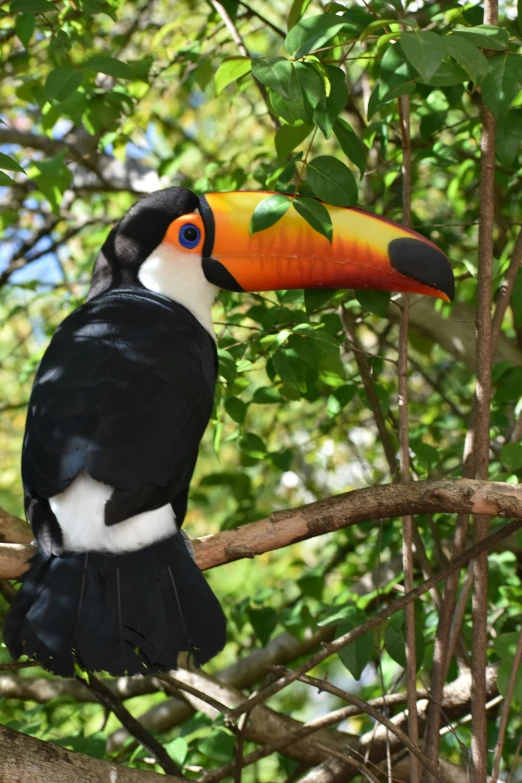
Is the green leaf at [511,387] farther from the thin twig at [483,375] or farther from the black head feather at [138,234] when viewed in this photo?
the black head feather at [138,234]

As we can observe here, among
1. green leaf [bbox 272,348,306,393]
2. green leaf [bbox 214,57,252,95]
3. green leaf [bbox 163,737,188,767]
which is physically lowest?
green leaf [bbox 163,737,188,767]

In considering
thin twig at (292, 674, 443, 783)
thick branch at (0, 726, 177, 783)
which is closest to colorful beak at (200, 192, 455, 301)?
thin twig at (292, 674, 443, 783)

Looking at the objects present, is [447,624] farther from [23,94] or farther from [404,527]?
[23,94]

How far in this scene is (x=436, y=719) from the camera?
105 inches

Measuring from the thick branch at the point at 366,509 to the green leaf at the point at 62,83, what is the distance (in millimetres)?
1311

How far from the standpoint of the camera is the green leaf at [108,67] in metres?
2.80

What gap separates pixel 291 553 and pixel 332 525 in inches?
211

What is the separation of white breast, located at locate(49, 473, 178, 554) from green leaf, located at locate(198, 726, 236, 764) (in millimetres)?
832

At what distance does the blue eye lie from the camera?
12.1ft

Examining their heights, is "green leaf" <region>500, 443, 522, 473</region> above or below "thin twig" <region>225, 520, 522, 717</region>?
above

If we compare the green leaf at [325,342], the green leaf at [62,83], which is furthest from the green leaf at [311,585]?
the green leaf at [62,83]

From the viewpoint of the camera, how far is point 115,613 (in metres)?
2.45

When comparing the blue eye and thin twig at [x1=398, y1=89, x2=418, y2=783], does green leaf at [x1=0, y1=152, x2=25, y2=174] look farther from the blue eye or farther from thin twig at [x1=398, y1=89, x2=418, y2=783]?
the blue eye

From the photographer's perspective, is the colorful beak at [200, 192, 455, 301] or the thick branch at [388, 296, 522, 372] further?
the thick branch at [388, 296, 522, 372]
